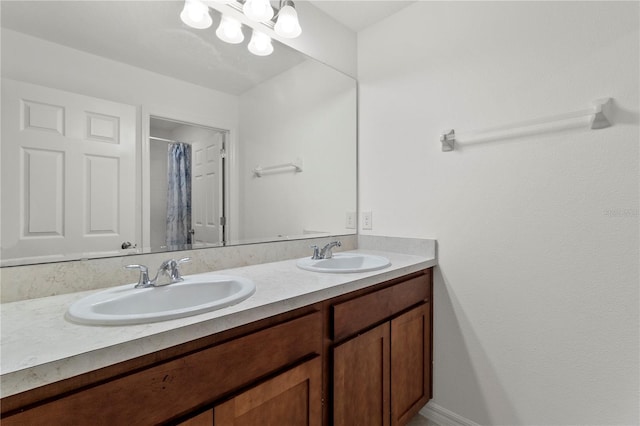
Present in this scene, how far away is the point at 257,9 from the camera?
137 centimetres

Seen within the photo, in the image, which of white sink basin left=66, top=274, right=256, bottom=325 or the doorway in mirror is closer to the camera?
white sink basin left=66, top=274, right=256, bottom=325

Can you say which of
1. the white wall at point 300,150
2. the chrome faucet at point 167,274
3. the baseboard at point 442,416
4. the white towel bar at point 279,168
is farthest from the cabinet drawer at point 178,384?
the baseboard at point 442,416

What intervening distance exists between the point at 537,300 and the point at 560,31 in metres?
1.12

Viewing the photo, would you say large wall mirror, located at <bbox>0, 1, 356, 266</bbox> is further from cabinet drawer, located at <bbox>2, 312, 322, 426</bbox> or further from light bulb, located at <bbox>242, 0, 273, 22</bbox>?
cabinet drawer, located at <bbox>2, 312, 322, 426</bbox>

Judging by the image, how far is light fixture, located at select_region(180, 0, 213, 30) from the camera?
127cm

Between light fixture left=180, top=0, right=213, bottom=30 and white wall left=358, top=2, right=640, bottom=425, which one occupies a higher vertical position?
light fixture left=180, top=0, right=213, bottom=30

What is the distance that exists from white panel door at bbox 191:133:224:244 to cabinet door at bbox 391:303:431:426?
36.1 inches

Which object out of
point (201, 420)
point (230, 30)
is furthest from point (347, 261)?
point (230, 30)

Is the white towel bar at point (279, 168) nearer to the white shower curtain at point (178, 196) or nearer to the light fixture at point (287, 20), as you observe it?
the white shower curtain at point (178, 196)

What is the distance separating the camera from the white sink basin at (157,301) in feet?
2.36

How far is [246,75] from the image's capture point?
152 cm

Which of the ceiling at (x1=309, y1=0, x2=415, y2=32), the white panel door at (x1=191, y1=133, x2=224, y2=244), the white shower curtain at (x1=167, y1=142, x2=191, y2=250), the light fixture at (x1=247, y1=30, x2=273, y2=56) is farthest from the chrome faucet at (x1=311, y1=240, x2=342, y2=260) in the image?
the ceiling at (x1=309, y1=0, x2=415, y2=32)

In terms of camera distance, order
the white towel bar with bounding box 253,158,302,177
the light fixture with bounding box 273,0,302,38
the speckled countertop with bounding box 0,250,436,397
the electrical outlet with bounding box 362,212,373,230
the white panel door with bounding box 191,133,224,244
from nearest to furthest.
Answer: the speckled countertop with bounding box 0,250,436,397 → the white panel door with bounding box 191,133,224,244 → the light fixture with bounding box 273,0,302,38 → the white towel bar with bounding box 253,158,302,177 → the electrical outlet with bounding box 362,212,373,230

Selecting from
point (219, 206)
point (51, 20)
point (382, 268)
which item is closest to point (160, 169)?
point (219, 206)
